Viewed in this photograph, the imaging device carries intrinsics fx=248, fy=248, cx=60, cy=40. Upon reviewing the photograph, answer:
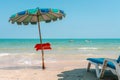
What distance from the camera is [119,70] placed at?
5.25 m

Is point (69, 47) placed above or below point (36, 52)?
below

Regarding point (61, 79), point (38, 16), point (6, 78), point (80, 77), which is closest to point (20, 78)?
point (6, 78)

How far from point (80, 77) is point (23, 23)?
330 cm

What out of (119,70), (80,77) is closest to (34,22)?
(80,77)

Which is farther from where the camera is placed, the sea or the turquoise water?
the turquoise water

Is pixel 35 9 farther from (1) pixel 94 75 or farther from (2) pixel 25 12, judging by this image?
(1) pixel 94 75

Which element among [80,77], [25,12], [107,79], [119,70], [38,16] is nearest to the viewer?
[119,70]

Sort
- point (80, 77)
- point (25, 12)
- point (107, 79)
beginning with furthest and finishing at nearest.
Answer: point (25, 12), point (80, 77), point (107, 79)

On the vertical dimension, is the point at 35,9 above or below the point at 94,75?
above

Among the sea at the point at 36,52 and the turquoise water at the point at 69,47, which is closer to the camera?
the sea at the point at 36,52

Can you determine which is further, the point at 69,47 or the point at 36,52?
the point at 69,47

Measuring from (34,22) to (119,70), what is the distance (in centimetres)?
475

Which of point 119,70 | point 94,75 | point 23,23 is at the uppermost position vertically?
point 23,23

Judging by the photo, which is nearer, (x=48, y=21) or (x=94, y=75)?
(x=94, y=75)
